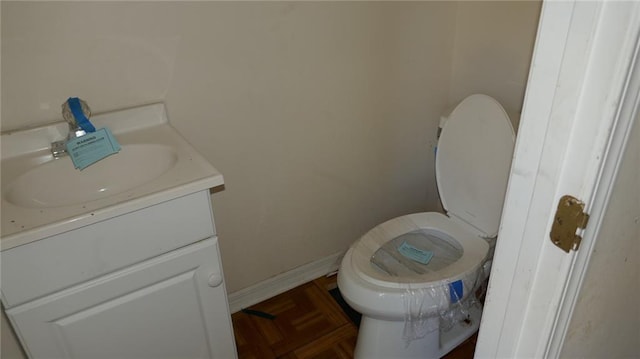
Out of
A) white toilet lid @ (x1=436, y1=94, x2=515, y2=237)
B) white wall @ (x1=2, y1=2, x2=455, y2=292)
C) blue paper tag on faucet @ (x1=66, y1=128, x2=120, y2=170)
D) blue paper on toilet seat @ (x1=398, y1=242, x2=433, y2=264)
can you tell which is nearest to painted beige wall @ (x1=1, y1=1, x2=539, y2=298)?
white wall @ (x1=2, y1=2, x2=455, y2=292)

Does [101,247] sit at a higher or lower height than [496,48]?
lower

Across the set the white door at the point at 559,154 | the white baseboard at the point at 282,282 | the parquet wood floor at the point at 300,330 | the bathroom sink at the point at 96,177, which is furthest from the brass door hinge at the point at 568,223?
the white baseboard at the point at 282,282

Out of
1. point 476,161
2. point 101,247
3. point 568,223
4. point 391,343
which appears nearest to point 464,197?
point 476,161

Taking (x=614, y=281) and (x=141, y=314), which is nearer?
(x=614, y=281)

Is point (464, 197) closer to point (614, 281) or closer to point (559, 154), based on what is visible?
point (614, 281)

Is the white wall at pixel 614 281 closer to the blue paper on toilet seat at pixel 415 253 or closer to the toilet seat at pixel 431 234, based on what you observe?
the toilet seat at pixel 431 234

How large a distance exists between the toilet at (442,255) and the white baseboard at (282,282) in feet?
1.41

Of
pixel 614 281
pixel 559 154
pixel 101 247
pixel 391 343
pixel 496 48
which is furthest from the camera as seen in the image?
pixel 496 48

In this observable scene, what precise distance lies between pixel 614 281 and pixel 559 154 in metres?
0.27

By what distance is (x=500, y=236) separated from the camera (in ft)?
1.99

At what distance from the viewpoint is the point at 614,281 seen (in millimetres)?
634

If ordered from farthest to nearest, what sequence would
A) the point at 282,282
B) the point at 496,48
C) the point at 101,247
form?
the point at 282,282 → the point at 496,48 → the point at 101,247

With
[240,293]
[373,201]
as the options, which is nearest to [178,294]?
[240,293]

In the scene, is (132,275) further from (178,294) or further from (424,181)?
(424,181)
